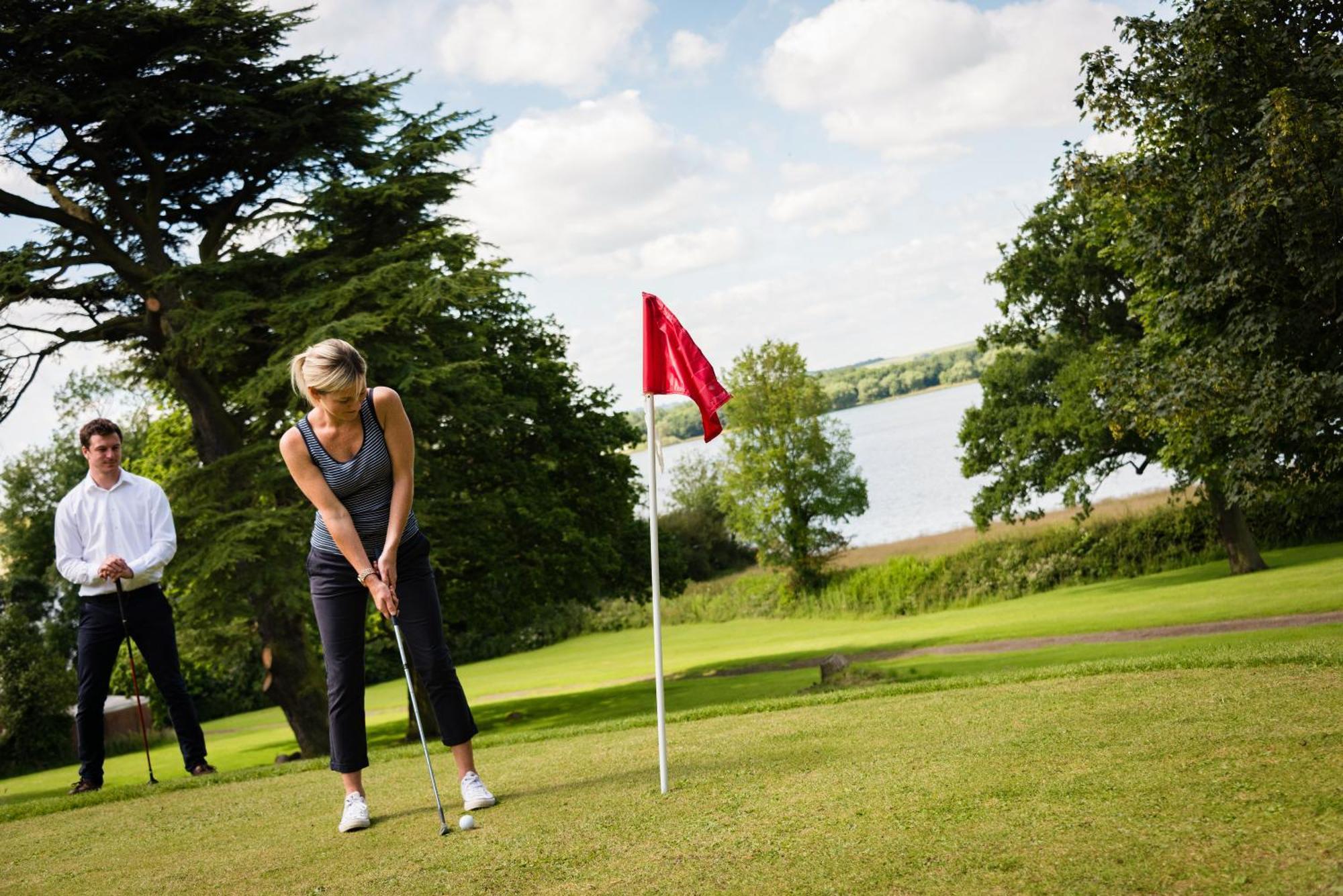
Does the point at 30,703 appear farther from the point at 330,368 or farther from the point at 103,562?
the point at 330,368

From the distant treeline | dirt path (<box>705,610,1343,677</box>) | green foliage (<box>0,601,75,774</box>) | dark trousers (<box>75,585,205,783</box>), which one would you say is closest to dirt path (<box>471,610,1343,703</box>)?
dirt path (<box>705,610,1343,677</box>)

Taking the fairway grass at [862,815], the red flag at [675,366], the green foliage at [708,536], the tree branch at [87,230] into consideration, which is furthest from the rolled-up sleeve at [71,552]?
the green foliage at [708,536]

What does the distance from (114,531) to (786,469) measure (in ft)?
115

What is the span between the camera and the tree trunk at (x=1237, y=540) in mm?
29094

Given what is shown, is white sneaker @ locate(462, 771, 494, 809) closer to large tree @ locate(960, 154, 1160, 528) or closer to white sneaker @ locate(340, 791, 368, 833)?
white sneaker @ locate(340, 791, 368, 833)

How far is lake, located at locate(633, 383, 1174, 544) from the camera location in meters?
49.5

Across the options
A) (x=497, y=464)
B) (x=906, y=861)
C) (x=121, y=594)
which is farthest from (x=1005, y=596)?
(x=906, y=861)

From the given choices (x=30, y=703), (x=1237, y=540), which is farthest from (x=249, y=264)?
Answer: (x=1237, y=540)

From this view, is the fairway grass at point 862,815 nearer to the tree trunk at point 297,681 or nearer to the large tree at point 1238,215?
the large tree at point 1238,215

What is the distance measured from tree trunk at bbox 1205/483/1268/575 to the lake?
1.78 m

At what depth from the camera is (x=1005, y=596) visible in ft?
116

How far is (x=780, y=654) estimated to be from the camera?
28969 mm

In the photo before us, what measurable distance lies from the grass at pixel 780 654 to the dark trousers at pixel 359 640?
6.51 m

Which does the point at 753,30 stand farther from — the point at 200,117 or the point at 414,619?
the point at 414,619
